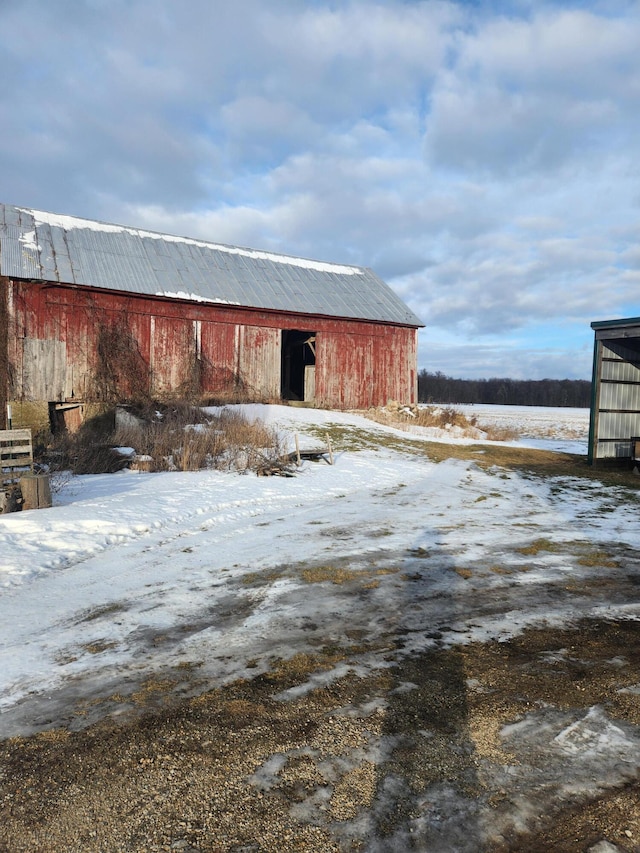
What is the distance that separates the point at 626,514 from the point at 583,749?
7599 mm

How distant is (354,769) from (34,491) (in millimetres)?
7034

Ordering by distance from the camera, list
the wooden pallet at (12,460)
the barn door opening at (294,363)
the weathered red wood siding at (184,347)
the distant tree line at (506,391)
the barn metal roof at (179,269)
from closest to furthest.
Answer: the wooden pallet at (12,460) < the weathered red wood siding at (184,347) < the barn metal roof at (179,269) < the barn door opening at (294,363) < the distant tree line at (506,391)

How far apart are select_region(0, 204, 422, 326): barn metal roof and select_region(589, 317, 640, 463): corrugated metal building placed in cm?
1141

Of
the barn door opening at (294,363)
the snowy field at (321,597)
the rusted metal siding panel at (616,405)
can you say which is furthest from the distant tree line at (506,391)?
the snowy field at (321,597)

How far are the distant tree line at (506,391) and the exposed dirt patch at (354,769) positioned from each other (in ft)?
283

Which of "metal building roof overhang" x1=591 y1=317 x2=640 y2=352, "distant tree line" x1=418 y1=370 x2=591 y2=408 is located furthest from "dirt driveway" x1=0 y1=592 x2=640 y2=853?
"distant tree line" x1=418 y1=370 x2=591 y2=408

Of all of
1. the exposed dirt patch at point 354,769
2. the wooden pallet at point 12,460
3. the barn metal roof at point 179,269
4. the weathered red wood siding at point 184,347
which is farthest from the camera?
the barn metal roof at point 179,269

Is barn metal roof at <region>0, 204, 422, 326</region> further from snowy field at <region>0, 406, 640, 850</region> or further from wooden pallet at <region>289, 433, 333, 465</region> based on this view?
snowy field at <region>0, 406, 640, 850</region>

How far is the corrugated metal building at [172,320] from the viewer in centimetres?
1930

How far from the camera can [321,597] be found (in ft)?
17.7

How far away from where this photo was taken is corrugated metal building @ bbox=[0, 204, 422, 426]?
63.3ft

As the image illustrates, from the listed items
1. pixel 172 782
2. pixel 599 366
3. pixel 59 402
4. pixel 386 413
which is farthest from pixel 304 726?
pixel 386 413

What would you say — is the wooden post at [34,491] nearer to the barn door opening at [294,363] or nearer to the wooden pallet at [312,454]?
the wooden pallet at [312,454]

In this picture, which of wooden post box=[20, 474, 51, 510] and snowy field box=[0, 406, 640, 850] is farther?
wooden post box=[20, 474, 51, 510]
